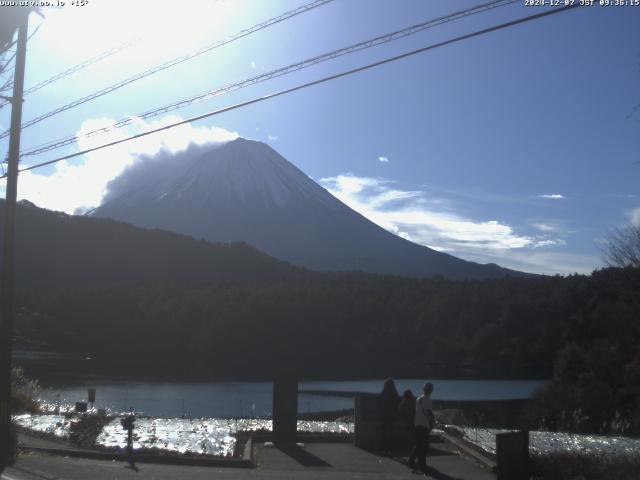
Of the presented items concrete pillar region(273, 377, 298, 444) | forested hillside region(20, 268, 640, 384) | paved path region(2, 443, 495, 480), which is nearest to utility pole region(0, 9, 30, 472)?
paved path region(2, 443, 495, 480)

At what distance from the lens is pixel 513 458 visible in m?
10.1

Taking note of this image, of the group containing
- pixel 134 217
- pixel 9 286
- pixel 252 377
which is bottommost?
pixel 252 377

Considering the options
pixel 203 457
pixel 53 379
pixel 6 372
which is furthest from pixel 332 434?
pixel 53 379

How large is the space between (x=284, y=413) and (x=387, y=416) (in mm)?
1869

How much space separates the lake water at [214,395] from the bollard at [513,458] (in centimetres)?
1524

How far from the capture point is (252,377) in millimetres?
50531

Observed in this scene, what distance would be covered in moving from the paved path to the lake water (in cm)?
1249

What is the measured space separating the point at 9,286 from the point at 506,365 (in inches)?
1444

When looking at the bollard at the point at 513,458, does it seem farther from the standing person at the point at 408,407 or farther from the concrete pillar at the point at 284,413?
the concrete pillar at the point at 284,413

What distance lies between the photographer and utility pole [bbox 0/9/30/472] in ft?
42.5

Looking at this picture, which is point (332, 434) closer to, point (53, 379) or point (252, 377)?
point (53, 379)

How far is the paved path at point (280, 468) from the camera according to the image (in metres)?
10.6

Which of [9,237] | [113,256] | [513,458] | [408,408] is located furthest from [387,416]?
[113,256]

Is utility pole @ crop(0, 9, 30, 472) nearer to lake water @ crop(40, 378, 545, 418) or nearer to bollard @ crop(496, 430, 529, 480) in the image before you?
bollard @ crop(496, 430, 529, 480)
